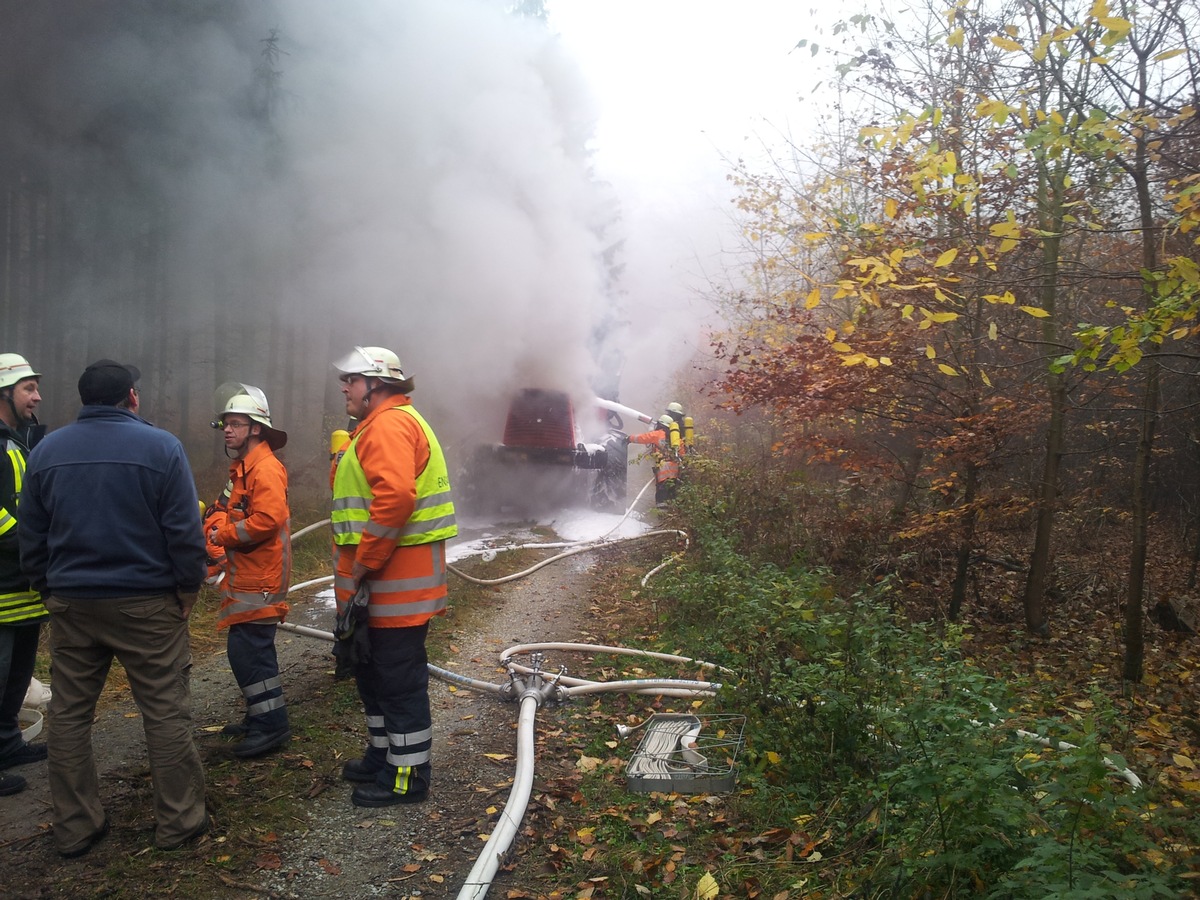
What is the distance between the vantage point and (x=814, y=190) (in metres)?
11.3

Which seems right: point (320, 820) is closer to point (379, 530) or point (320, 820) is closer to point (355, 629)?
point (355, 629)

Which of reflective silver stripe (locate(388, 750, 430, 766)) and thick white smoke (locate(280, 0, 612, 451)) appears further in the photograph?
thick white smoke (locate(280, 0, 612, 451))

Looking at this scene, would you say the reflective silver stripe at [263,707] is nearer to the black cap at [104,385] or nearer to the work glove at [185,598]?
the work glove at [185,598]

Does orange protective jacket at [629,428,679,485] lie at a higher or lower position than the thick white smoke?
lower

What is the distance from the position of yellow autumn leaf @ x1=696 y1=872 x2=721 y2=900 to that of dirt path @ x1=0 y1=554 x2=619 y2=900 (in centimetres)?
75

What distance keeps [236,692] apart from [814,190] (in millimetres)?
9478

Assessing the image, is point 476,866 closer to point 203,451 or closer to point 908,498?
point 908,498

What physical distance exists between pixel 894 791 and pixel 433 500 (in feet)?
7.53

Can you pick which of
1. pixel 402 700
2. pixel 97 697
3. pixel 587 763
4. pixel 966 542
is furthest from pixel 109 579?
pixel 966 542

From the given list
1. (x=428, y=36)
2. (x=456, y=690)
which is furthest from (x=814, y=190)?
(x=456, y=690)

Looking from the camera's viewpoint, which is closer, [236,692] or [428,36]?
[236,692]

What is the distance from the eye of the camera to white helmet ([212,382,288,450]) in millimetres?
4293

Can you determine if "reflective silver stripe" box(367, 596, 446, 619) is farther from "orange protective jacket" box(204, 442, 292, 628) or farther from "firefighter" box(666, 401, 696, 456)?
"firefighter" box(666, 401, 696, 456)

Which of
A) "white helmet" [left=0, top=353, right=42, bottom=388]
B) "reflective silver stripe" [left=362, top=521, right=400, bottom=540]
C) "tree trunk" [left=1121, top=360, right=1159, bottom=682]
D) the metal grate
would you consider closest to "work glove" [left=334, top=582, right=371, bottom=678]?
"reflective silver stripe" [left=362, top=521, right=400, bottom=540]
